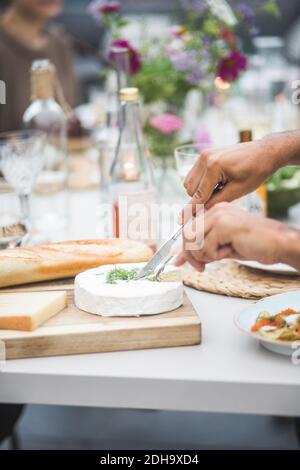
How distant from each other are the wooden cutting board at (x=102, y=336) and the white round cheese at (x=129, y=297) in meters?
0.02

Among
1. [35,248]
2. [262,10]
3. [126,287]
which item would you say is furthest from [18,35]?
[126,287]

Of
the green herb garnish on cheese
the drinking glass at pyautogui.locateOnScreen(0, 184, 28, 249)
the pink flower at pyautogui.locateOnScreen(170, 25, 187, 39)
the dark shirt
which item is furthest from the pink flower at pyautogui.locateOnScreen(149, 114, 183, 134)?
the dark shirt

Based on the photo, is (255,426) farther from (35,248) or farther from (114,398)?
(114,398)

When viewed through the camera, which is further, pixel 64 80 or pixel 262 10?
pixel 64 80

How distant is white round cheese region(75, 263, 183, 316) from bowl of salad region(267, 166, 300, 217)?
76cm

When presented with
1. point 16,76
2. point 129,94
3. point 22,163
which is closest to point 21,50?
point 16,76

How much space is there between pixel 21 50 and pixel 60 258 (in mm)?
2995

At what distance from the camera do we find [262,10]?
1998 mm

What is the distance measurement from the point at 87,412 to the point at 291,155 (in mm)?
1477

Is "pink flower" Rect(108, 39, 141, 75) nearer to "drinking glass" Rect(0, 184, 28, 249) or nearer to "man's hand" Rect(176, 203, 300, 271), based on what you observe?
"drinking glass" Rect(0, 184, 28, 249)

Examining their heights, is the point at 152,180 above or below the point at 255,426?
above

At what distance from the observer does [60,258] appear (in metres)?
1.27

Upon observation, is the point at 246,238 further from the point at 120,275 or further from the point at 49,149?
the point at 49,149

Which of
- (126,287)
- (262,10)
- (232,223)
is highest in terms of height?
(262,10)
